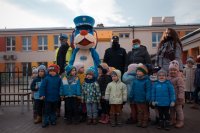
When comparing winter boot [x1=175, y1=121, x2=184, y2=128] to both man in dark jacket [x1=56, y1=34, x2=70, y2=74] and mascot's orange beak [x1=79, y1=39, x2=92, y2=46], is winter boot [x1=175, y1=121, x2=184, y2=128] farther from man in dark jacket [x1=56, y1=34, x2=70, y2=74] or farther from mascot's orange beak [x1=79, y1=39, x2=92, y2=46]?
man in dark jacket [x1=56, y1=34, x2=70, y2=74]

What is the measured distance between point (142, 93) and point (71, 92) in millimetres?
1673

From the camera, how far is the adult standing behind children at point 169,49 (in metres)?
6.00

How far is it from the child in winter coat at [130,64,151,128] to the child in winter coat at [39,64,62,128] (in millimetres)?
1838

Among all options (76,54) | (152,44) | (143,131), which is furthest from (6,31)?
(143,131)

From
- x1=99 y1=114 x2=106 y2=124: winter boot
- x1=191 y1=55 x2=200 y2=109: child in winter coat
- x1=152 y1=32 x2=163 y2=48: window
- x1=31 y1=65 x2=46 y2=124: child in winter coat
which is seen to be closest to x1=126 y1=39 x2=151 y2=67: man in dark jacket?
x1=99 y1=114 x2=106 y2=124: winter boot

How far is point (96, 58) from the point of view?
688cm

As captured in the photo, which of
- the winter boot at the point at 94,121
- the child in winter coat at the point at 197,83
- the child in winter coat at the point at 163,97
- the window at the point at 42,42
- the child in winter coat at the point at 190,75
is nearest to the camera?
the child in winter coat at the point at 163,97

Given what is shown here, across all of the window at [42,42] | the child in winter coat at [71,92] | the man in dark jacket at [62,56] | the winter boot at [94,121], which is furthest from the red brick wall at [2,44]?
the winter boot at [94,121]

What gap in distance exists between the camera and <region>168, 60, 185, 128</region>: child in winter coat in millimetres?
5543

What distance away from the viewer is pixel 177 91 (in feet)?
18.4

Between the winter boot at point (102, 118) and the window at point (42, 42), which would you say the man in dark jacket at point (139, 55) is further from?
the window at point (42, 42)

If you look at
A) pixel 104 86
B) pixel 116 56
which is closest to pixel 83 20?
pixel 116 56

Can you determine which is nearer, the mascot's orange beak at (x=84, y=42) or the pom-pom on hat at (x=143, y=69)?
the pom-pom on hat at (x=143, y=69)

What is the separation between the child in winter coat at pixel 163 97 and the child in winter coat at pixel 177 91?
0.26 meters
